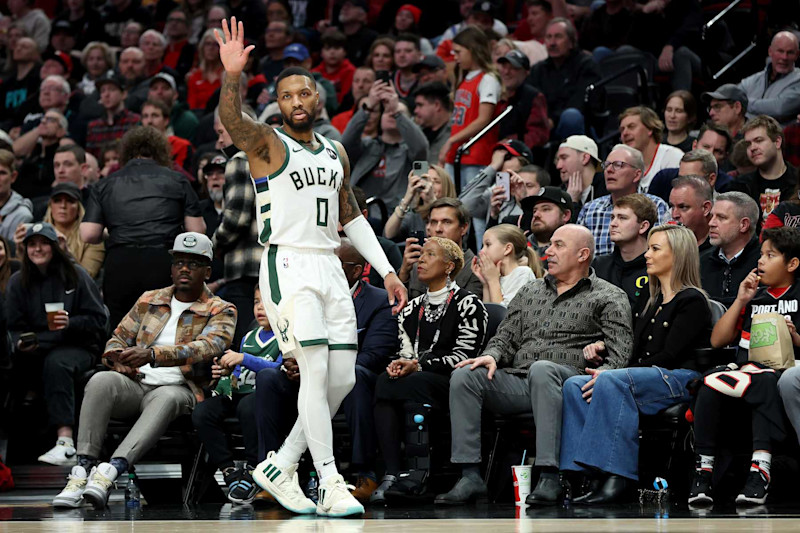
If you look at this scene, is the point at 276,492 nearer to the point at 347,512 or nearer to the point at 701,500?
the point at 347,512

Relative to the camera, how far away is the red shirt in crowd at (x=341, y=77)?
14.1 metres

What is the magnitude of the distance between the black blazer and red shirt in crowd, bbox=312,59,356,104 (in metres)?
7.44

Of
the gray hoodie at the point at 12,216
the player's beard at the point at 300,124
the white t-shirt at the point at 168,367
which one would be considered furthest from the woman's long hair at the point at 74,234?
the player's beard at the point at 300,124

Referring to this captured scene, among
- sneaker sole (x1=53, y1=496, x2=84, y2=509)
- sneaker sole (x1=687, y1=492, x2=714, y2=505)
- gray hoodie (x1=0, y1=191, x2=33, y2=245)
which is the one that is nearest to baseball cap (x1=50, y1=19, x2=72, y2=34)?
gray hoodie (x1=0, y1=191, x2=33, y2=245)

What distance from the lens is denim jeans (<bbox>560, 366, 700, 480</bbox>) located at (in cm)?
670

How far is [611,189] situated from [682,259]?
200cm

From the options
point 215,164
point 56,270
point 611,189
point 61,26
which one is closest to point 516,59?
point 611,189

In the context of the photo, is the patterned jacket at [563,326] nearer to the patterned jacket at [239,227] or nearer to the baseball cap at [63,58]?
the patterned jacket at [239,227]

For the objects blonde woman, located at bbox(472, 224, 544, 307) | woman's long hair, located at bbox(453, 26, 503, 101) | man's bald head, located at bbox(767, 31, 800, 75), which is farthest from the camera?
Result: woman's long hair, located at bbox(453, 26, 503, 101)

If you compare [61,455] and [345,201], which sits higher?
[345,201]

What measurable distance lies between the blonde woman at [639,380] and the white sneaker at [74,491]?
8.32 feet

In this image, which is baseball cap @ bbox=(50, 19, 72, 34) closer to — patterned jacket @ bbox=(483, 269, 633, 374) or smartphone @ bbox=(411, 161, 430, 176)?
smartphone @ bbox=(411, 161, 430, 176)

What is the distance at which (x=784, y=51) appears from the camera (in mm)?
11266

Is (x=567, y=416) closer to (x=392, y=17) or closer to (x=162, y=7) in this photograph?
(x=392, y=17)
